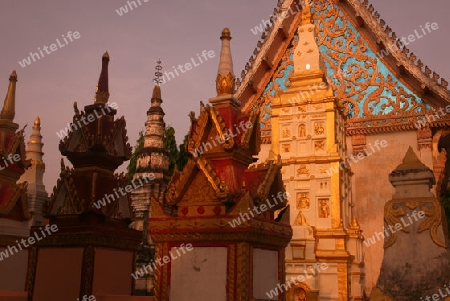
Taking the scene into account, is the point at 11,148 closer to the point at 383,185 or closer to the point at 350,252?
the point at 350,252

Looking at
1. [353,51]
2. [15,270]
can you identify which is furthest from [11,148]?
[353,51]

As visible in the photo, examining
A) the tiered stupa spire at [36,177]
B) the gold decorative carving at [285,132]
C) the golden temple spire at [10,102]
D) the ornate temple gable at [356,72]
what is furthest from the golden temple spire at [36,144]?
the gold decorative carving at [285,132]

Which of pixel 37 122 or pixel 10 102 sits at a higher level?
pixel 37 122

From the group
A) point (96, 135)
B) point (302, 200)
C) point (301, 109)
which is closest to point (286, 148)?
point (301, 109)

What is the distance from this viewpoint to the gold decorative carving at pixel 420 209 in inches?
278

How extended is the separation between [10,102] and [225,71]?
6411 mm

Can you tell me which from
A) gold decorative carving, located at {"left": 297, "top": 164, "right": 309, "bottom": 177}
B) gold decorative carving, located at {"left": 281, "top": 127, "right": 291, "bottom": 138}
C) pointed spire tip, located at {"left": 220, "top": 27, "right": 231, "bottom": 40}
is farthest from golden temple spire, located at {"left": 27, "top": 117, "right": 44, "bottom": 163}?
pointed spire tip, located at {"left": 220, "top": 27, "right": 231, "bottom": 40}

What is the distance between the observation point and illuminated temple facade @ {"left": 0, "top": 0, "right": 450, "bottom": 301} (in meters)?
6.20

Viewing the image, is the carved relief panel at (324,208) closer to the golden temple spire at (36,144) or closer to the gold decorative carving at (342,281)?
the gold decorative carving at (342,281)

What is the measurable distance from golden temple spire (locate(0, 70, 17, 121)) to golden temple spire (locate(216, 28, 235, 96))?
6200mm

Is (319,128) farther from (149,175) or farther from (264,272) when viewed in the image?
(149,175)

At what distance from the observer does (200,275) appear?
6039 millimetres

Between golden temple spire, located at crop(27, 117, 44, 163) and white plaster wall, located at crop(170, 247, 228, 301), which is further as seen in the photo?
golden temple spire, located at crop(27, 117, 44, 163)

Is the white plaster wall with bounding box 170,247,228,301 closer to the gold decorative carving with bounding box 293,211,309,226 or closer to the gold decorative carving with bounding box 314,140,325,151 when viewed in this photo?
the gold decorative carving with bounding box 293,211,309,226
